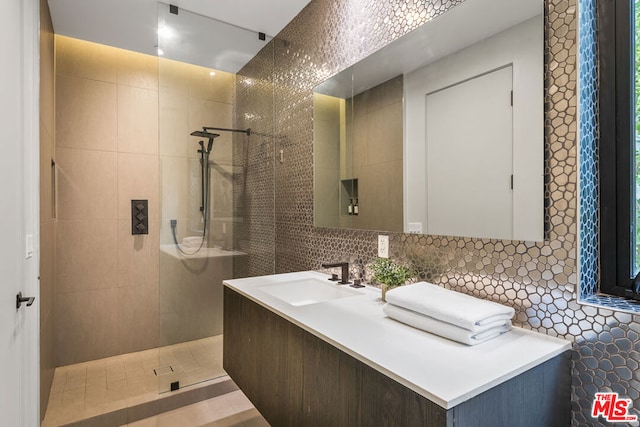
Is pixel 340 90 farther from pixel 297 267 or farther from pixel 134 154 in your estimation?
pixel 134 154

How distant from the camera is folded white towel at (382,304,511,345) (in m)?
0.99

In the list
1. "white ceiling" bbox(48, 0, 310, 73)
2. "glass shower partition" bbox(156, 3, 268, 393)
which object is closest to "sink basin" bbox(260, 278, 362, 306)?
"glass shower partition" bbox(156, 3, 268, 393)

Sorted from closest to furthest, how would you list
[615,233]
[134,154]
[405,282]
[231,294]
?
[615,233]
[405,282]
[231,294]
[134,154]

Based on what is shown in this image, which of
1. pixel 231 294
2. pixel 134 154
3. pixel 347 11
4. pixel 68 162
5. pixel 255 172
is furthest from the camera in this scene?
pixel 134 154

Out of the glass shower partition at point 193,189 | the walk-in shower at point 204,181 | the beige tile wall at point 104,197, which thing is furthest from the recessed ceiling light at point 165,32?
the beige tile wall at point 104,197

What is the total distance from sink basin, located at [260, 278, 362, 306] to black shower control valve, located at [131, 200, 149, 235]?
1775mm

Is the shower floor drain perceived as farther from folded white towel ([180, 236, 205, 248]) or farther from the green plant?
the green plant

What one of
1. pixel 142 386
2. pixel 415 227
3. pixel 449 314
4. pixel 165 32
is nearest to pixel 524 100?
pixel 415 227

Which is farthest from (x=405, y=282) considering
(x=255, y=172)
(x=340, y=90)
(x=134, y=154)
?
(x=134, y=154)

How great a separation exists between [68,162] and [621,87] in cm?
341

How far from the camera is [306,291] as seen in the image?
1.94 metres

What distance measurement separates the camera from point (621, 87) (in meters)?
1.04

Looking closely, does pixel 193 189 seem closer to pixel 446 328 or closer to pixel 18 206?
pixel 18 206

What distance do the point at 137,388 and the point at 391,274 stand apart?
6.91 feet
